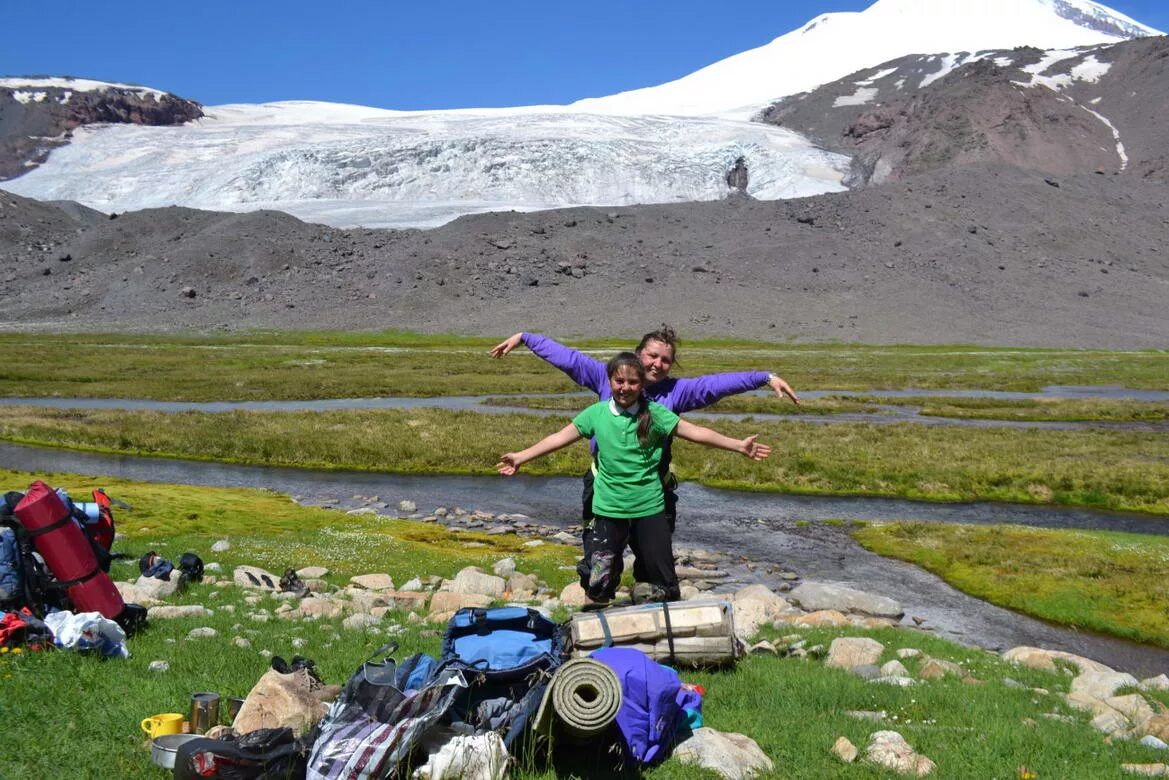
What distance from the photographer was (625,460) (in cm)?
848

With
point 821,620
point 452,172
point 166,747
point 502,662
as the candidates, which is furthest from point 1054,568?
point 452,172

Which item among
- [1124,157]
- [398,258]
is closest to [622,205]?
[398,258]

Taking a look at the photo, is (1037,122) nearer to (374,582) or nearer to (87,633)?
(374,582)

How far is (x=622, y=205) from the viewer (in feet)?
489

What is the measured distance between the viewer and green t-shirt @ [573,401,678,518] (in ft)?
27.6

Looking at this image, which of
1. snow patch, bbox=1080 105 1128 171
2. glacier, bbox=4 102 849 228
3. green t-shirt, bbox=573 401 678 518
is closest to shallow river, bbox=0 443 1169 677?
green t-shirt, bbox=573 401 678 518

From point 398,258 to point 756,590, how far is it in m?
112

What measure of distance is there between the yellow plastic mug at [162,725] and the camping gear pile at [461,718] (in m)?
0.40

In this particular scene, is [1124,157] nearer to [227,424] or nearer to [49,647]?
[227,424]

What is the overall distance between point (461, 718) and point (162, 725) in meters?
1.99

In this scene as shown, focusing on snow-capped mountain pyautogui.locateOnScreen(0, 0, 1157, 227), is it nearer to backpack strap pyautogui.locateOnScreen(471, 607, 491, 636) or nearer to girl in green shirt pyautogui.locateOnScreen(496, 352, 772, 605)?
girl in green shirt pyautogui.locateOnScreen(496, 352, 772, 605)

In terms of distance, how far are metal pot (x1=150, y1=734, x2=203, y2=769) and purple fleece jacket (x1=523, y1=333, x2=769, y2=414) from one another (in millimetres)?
4461

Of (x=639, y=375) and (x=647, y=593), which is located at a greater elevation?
(x=639, y=375)

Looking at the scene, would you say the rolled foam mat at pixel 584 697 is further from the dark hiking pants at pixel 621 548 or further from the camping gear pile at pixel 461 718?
the dark hiking pants at pixel 621 548
